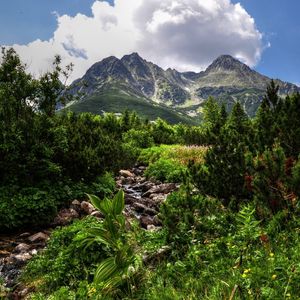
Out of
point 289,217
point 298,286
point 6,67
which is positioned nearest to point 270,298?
point 298,286

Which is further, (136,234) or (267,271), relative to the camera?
(136,234)

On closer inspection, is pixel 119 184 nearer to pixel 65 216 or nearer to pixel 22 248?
pixel 65 216

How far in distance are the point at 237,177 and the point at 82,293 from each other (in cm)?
501

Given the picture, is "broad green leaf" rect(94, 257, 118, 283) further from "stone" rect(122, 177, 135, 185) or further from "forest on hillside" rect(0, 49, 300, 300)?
"stone" rect(122, 177, 135, 185)

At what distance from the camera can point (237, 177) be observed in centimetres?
905

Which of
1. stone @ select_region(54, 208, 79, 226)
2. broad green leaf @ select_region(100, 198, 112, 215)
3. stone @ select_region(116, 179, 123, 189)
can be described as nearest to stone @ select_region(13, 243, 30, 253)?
stone @ select_region(54, 208, 79, 226)

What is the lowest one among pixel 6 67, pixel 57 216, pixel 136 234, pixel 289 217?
pixel 57 216

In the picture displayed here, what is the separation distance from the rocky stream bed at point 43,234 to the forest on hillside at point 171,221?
0.26m

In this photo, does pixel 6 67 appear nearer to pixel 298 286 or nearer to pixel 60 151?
pixel 60 151

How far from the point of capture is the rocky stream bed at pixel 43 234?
7.73 m

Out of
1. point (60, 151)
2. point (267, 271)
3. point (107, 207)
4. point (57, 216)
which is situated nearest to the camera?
point (267, 271)

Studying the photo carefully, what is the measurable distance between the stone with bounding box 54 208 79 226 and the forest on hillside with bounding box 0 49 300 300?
7.3 inches

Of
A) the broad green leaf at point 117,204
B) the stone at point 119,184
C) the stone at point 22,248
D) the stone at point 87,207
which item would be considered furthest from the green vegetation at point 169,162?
the broad green leaf at point 117,204

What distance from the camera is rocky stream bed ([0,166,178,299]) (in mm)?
7732
